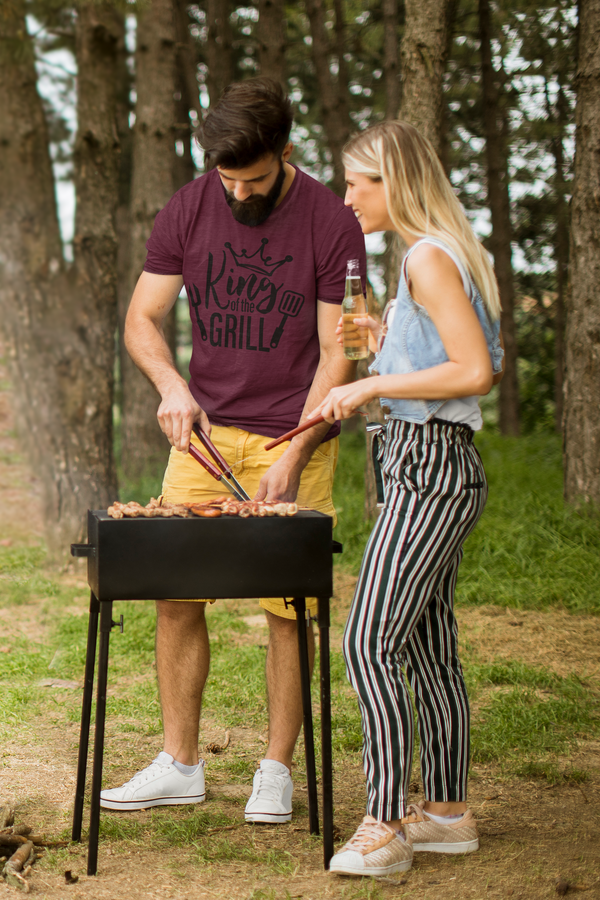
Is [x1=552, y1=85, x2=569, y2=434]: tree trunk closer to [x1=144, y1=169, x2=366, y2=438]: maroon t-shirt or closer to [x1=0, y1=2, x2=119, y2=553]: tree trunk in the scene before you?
[x1=0, y1=2, x2=119, y2=553]: tree trunk

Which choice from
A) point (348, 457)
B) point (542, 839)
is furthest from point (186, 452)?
point (348, 457)

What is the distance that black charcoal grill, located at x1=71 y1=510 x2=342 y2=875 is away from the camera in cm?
254

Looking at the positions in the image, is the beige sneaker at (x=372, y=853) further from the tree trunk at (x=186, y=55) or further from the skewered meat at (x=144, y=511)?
the tree trunk at (x=186, y=55)

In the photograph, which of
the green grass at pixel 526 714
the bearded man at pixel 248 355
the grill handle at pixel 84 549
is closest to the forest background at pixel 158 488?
the green grass at pixel 526 714

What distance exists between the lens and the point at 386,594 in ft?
8.25

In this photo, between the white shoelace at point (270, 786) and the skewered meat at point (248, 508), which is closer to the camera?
the skewered meat at point (248, 508)

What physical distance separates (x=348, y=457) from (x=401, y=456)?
26.5 ft

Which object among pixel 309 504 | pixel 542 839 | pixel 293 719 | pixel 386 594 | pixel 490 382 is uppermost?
pixel 490 382

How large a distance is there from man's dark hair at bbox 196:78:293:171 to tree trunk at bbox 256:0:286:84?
23.3 ft

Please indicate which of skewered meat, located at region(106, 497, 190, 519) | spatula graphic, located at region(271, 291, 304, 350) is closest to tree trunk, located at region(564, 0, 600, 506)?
spatula graphic, located at region(271, 291, 304, 350)

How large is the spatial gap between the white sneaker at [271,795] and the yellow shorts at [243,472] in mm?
516

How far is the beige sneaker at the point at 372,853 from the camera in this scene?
2543 millimetres

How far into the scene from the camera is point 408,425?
2598mm

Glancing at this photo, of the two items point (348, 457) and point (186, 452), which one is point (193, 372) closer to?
point (186, 452)
